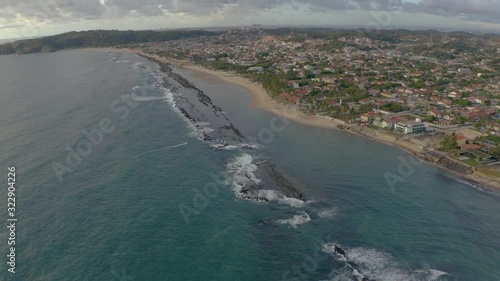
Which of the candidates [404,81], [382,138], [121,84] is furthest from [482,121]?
[121,84]

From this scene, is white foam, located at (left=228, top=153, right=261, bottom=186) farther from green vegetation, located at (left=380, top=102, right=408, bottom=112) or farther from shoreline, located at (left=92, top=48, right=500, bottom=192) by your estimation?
green vegetation, located at (left=380, top=102, right=408, bottom=112)

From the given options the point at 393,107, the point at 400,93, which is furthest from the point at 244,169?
the point at 400,93

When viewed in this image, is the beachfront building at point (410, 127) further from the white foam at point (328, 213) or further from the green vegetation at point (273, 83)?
the green vegetation at point (273, 83)

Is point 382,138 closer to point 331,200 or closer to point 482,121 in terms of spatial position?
point 482,121

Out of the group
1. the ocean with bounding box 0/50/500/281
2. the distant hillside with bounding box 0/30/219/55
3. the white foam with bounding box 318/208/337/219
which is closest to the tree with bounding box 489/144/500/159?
the ocean with bounding box 0/50/500/281

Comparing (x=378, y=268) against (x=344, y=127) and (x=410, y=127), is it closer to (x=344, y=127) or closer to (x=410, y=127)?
(x=410, y=127)

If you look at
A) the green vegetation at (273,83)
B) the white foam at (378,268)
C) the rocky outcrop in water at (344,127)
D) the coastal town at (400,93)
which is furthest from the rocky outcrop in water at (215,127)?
the rocky outcrop in water at (344,127)
